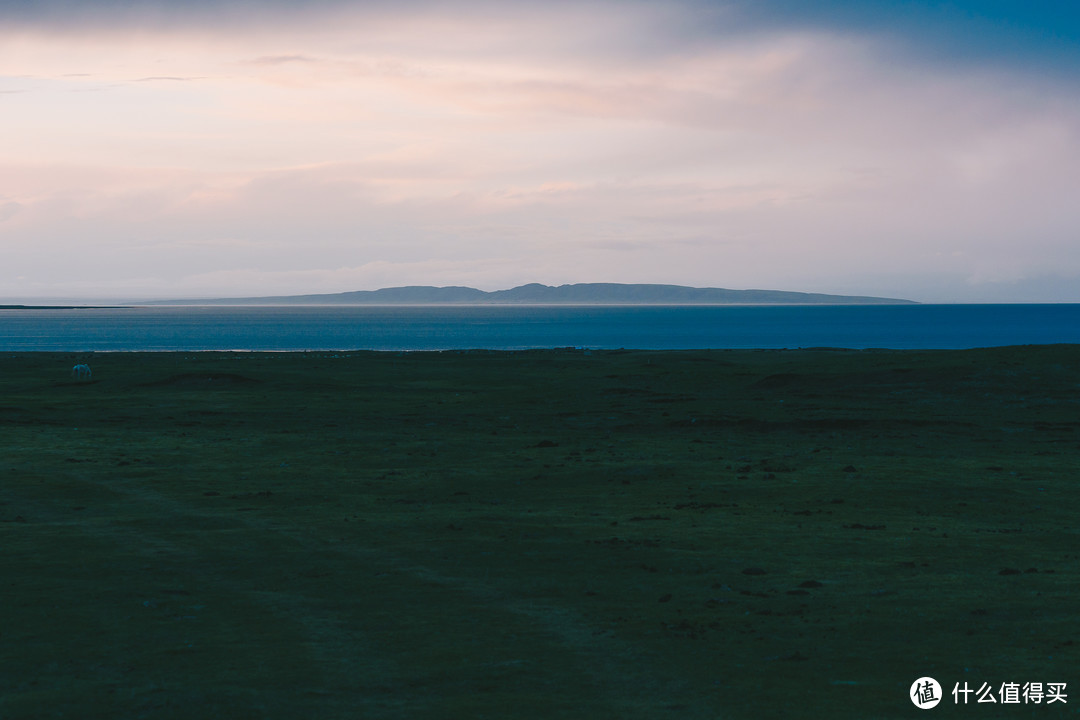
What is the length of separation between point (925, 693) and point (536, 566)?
863 centimetres

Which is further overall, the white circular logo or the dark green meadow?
the dark green meadow

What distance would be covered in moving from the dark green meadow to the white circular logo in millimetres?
128

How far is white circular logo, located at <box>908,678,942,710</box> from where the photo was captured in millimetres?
11680

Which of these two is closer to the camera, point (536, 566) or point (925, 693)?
point (925, 693)

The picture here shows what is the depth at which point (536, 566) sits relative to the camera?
760 inches

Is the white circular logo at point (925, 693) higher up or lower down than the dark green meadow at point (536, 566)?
higher up

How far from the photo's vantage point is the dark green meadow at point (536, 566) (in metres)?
12.4

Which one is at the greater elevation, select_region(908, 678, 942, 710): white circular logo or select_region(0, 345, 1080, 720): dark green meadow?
select_region(908, 678, 942, 710): white circular logo

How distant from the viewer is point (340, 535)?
22344 millimetres

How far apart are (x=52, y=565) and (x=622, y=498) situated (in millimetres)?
14119

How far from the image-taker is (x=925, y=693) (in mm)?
11953

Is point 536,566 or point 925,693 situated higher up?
point 925,693

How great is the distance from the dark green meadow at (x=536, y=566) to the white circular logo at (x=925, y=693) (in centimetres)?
13

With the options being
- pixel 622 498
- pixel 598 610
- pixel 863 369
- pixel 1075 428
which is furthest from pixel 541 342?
pixel 598 610
